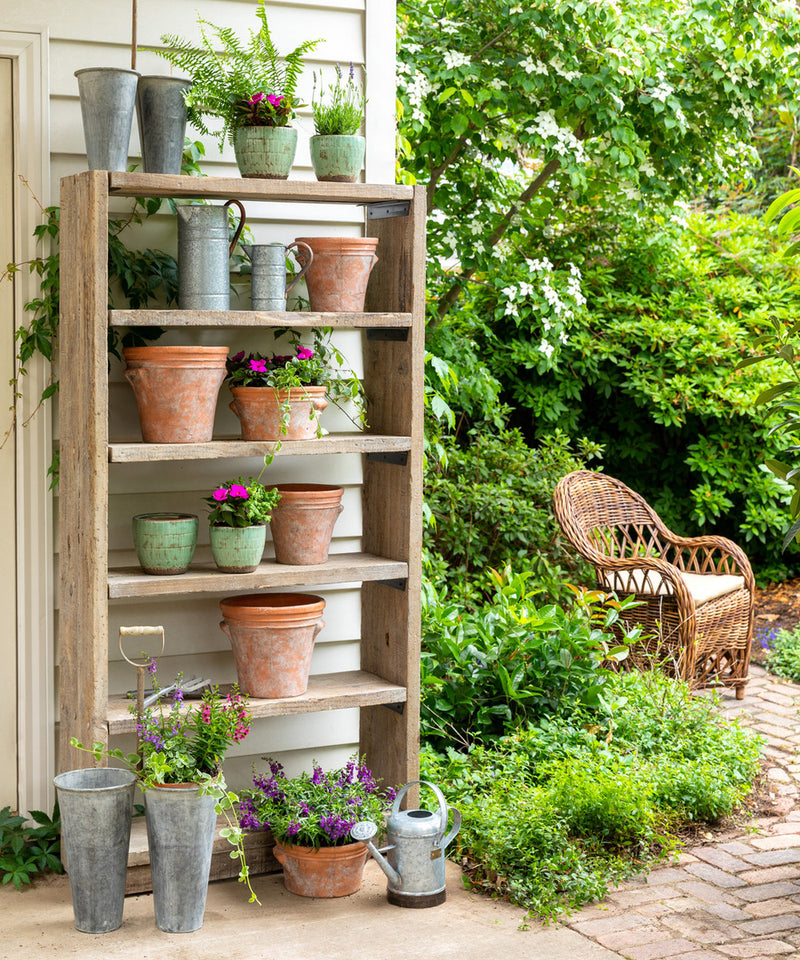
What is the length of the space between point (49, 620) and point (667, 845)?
6.24 ft

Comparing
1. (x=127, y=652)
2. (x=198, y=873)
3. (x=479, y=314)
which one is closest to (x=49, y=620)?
(x=127, y=652)

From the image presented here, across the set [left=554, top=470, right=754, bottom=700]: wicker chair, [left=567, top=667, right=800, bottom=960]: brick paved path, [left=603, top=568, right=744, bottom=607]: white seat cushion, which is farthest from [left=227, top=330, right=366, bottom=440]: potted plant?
[left=603, top=568, right=744, bottom=607]: white seat cushion

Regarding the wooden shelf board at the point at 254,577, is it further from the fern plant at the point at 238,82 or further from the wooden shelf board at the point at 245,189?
the fern plant at the point at 238,82

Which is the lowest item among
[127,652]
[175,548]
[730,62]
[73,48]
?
Result: [127,652]

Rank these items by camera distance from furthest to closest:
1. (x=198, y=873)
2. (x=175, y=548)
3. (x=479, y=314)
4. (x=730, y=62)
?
(x=479, y=314)
(x=730, y=62)
(x=175, y=548)
(x=198, y=873)

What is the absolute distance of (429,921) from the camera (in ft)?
9.54

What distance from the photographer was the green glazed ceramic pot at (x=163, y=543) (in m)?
3.02

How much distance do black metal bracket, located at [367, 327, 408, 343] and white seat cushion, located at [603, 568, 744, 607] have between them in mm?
1830

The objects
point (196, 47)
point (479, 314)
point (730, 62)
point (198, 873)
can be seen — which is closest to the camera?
point (198, 873)

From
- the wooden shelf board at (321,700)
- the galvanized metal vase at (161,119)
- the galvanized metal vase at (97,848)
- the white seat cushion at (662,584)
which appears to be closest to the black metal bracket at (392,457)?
the wooden shelf board at (321,700)

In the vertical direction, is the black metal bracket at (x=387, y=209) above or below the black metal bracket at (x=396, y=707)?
above

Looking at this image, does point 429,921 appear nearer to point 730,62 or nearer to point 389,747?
point 389,747

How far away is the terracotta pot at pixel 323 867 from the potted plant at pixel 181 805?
0.64 feet

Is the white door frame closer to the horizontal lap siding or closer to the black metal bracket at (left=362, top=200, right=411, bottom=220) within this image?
the horizontal lap siding
